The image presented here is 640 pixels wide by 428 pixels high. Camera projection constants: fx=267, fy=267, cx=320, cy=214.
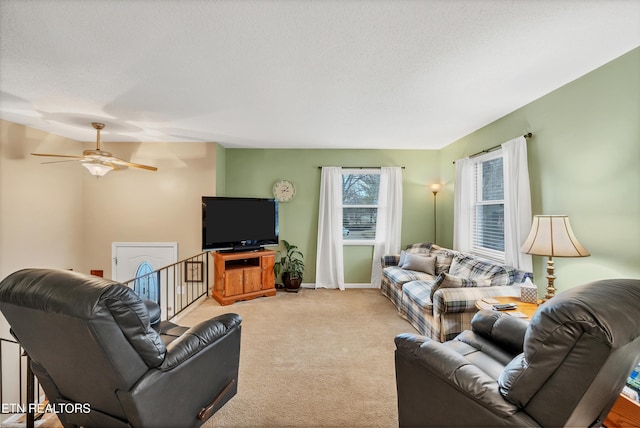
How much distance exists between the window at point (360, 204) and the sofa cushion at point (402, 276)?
947mm

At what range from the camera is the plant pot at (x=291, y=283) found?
4.57 m

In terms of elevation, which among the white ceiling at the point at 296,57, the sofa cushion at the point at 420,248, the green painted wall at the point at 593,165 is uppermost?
the white ceiling at the point at 296,57

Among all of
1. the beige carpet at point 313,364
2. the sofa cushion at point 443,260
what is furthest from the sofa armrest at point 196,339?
the sofa cushion at point 443,260

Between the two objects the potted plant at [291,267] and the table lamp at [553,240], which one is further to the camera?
the potted plant at [291,267]

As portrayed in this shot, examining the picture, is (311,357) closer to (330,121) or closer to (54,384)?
(54,384)

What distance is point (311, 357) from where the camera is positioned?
8.28 feet

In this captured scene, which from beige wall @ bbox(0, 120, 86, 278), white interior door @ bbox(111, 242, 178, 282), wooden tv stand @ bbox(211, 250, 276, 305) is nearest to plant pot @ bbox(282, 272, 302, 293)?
wooden tv stand @ bbox(211, 250, 276, 305)

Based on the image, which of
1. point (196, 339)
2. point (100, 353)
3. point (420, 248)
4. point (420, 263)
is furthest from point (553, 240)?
point (100, 353)

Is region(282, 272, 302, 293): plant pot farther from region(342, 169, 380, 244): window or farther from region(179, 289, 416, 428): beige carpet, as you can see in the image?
region(342, 169, 380, 244): window

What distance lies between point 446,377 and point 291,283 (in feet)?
11.5

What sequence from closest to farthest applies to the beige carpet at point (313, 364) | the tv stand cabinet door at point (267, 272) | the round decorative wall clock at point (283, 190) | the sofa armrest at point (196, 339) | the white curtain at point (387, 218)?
the sofa armrest at point (196, 339), the beige carpet at point (313, 364), the tv stand cabinet door at point (267, 272), the white curtain at point (387, 218), the round decorative wall clock at point (283, 190)

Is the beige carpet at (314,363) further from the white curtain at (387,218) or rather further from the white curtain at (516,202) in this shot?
the white curtain at (516,202)

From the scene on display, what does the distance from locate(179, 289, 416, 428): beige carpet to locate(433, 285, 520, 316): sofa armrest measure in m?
0.68

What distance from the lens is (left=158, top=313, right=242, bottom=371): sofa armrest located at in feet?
4.54
